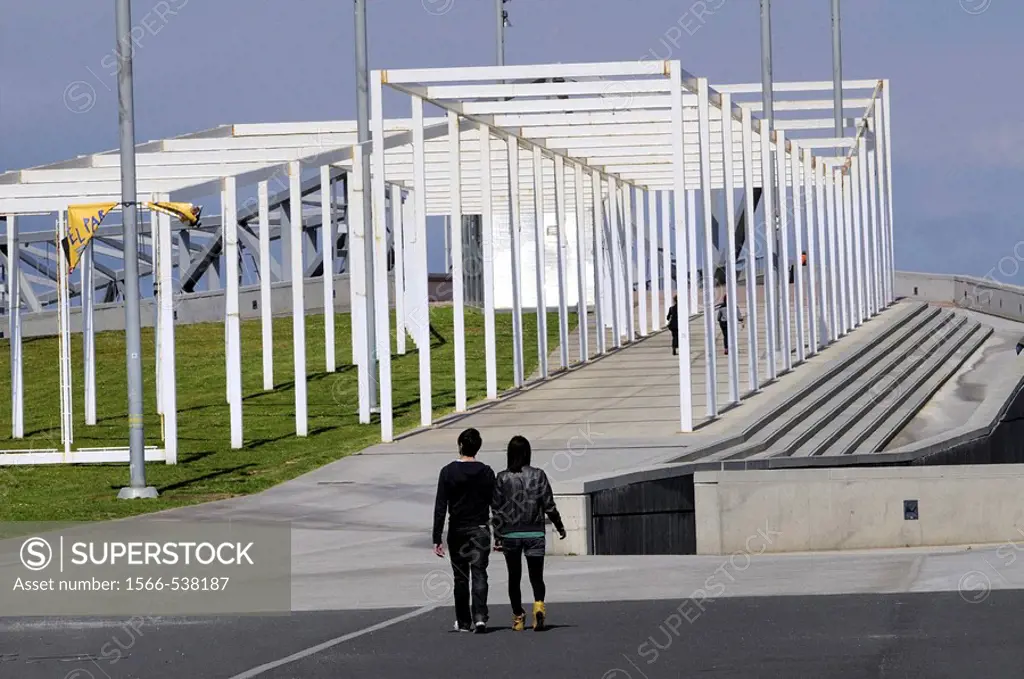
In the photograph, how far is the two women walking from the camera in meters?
12.2

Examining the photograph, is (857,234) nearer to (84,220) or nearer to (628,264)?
(628,264)

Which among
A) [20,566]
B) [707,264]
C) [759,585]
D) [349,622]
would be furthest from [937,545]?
[707,264]

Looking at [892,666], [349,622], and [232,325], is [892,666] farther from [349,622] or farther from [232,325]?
[232,325]

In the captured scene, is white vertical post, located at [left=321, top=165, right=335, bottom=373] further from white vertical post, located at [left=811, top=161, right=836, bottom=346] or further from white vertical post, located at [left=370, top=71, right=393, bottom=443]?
white vertical post, located at [left=811, top=161, right=836, bottom=346]

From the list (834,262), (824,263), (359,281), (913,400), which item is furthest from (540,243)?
(834,262)

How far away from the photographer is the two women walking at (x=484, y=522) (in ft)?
40.0

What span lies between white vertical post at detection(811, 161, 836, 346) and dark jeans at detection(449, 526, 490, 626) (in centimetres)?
2842

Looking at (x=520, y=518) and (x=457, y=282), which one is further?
(x=457, y=282)

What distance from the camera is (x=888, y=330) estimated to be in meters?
41.8

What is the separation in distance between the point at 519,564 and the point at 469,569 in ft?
1.13

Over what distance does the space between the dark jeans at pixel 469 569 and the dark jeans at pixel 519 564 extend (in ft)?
0.54

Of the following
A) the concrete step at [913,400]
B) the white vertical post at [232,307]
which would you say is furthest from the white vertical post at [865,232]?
the white vertical post at [232,307]

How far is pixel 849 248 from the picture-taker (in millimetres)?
44625

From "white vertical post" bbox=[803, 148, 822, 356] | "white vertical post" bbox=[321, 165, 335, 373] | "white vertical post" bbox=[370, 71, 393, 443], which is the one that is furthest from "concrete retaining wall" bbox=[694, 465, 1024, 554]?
"white vertical post" bbox=[803, 148, 822, 356]
